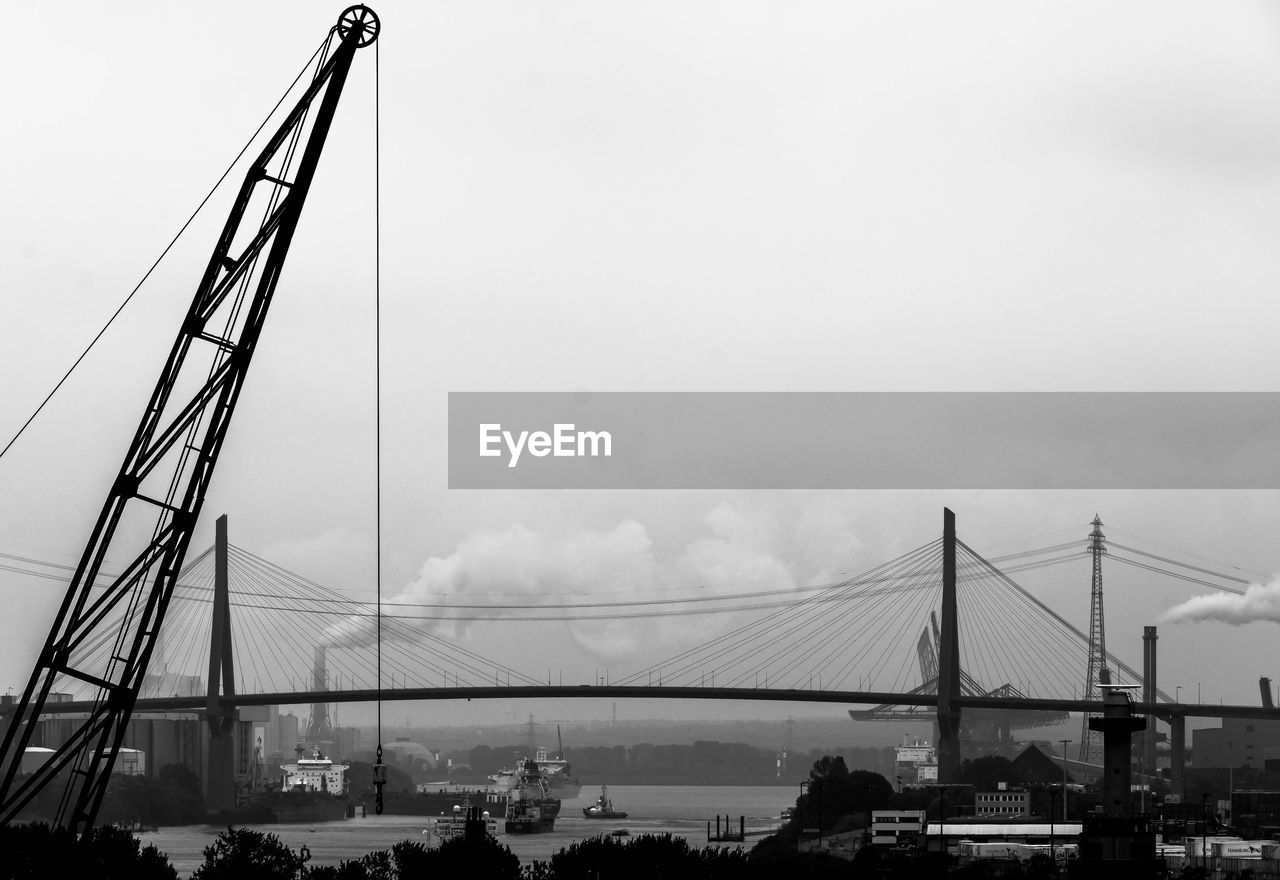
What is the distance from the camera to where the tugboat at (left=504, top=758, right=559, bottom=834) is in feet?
256

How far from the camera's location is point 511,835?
249 ft

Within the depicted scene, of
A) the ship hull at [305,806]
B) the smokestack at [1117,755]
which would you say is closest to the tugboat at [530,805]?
the ship hull at [305,806]

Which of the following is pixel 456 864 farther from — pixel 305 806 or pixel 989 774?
pixel 305 806

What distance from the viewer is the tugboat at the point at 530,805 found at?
7812 centimetres

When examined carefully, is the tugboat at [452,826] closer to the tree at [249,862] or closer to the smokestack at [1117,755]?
the tree at [249,862]

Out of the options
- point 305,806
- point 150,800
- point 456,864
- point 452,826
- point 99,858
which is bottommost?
point 305,806

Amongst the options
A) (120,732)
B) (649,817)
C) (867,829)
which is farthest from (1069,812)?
(120,732)

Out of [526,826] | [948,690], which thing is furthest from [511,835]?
[948,690]

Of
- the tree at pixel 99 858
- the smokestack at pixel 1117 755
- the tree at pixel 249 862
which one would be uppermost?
the smokestack at pixel 1117 755

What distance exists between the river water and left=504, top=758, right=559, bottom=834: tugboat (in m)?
0.82

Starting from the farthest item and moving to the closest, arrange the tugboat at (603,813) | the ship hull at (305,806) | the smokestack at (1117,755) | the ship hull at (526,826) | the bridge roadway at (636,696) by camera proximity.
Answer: the ship hull at (305,806) → the tugboat at (603,813) → the ship hull at (526,826) → the bridge roadway at (636,696) → the smokestack at (1117,755)

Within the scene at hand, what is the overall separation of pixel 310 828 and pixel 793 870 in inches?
1788

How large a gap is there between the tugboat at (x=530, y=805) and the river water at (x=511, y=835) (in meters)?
0.82

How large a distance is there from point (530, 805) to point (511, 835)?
6641 mm
